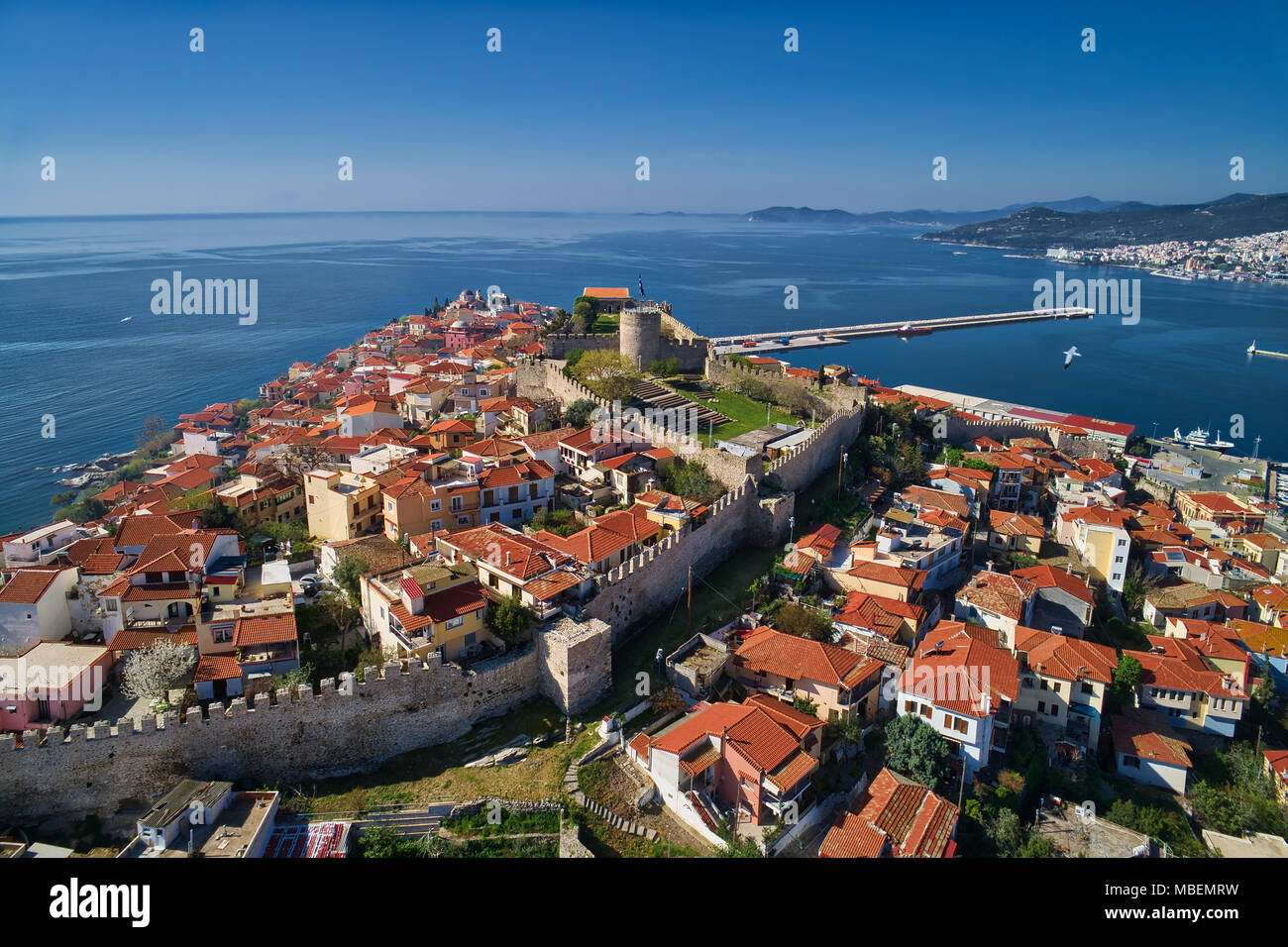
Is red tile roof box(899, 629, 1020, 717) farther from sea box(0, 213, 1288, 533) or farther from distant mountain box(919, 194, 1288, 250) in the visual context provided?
distant mountain box(919, 194, 1288, 250)

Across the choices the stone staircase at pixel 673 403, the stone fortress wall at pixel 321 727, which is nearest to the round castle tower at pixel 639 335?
the stone staircase at pixel 673 403

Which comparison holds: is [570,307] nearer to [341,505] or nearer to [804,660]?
[341,505]

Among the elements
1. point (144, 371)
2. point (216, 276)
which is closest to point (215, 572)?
point (144, 371)

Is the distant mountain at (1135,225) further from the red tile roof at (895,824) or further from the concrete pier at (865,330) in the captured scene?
the red tile roof at (895,824)

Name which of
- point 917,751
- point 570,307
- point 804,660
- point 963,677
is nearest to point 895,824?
point 917,751

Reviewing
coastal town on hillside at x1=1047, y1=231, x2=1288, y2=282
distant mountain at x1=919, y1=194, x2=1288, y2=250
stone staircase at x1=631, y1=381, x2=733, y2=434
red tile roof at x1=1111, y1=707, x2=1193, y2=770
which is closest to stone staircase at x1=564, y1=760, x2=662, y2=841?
red tile roof at x1=1111, y1=707, x2=1193, y2=770

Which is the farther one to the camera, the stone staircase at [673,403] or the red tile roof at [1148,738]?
the stone staircase at [673,403]

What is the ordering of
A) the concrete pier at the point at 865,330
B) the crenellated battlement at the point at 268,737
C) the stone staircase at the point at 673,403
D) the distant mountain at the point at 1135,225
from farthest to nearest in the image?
the distant mountain at the point at 1135,225
the concrete pier at the point at 865,330
the stone staircase at the point at 673,403
the crenellated battlement at the point at 268,737
